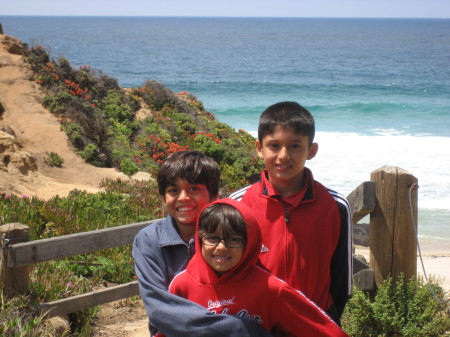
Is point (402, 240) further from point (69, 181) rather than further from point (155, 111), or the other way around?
point (155, 111)

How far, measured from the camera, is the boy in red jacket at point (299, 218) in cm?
275

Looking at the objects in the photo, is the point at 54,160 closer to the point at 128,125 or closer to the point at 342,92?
the point at 128,125

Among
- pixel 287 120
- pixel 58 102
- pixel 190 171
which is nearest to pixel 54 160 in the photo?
pixel 58 102

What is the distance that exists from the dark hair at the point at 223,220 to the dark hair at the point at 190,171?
385 mm

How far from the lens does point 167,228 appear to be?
9.27ft

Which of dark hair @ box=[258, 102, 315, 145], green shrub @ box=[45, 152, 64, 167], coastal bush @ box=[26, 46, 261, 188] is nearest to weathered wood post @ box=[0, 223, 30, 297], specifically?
dark hair @ box=[258, 102, 315, 145]

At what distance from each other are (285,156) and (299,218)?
31 cm

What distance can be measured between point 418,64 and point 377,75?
44.6 feet

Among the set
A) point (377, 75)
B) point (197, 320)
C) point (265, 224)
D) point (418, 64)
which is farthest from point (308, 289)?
point (418, 64)

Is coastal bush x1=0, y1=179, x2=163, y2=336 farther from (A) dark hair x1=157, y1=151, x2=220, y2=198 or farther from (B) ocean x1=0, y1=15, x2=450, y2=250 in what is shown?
(B) ocean x1=0, y1=15, x2=450, y2=250

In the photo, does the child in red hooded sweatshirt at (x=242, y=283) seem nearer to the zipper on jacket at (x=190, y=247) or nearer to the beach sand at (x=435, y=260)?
the zipper on jacket at (x=190, y=247)

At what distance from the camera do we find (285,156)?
282 cm

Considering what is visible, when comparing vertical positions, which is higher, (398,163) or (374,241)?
(374,241)

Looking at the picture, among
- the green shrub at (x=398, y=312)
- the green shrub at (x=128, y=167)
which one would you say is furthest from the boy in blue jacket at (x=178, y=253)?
the green shrub at (x=128, y=167)
